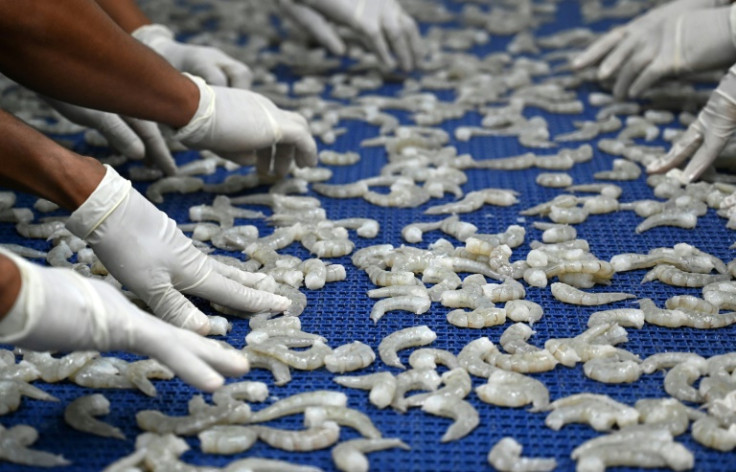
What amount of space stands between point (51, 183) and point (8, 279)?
0.41m

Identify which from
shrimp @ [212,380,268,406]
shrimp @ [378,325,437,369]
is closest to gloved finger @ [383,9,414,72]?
shrimp @ [378,325,437,369]

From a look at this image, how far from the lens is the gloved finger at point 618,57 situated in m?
2.80

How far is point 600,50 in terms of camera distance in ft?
9.64

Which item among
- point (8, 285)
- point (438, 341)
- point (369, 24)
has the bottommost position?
point (438, 341)

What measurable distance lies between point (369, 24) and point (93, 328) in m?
1.96

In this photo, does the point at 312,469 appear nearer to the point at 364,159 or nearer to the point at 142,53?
the point at 142,53

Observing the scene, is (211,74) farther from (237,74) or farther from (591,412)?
(591,412)

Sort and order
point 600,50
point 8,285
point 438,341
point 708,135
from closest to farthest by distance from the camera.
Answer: point 8,285
point 438,341
point 708,135
point 600,50

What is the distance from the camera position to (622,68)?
9.39 feet

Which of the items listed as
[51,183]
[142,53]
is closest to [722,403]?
[51,183]

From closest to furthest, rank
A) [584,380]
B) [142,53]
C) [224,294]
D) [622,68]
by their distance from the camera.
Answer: [584,380], [224,294], [142,53], [622,68]

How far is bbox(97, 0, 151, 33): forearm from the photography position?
245 centimetres

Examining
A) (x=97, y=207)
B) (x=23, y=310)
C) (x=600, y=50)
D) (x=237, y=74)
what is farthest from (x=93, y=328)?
(x=600, y=50)

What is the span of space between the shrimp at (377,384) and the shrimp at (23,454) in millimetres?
519
